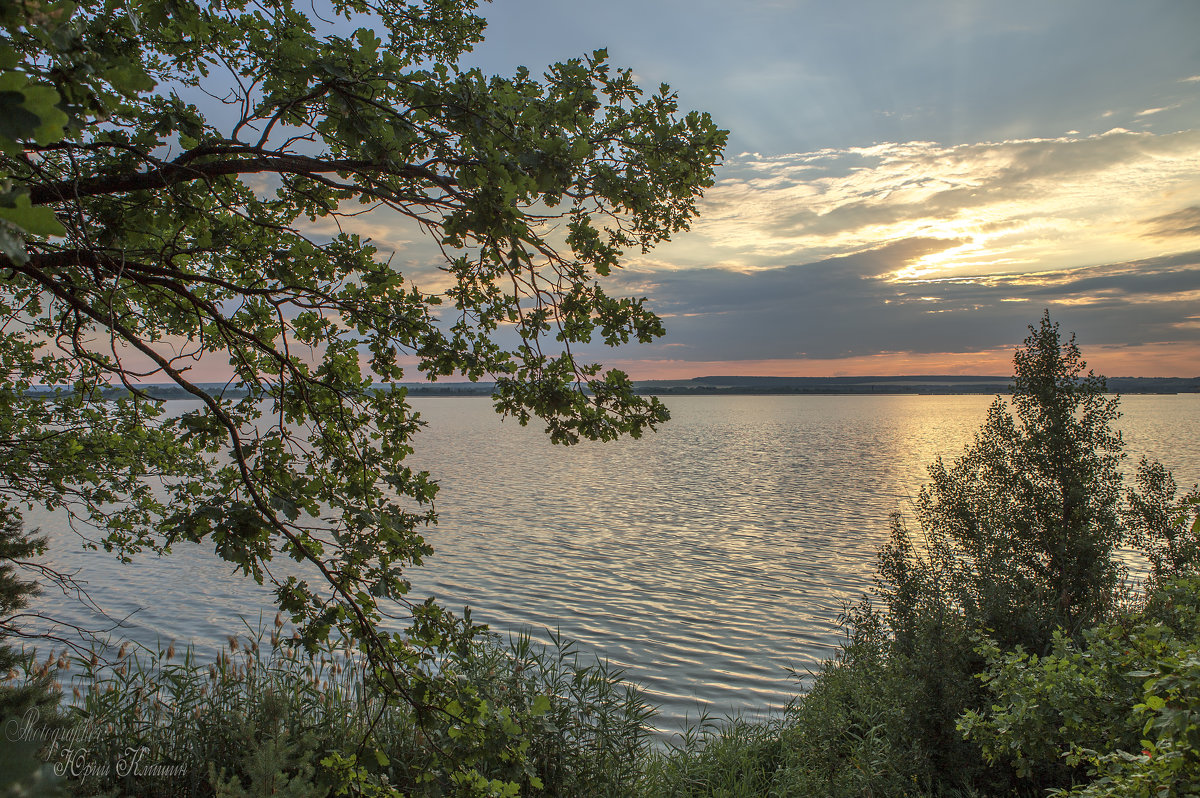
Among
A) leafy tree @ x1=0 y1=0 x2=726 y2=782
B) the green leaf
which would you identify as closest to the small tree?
leafy tree @ x1=0 y1=0 x2=726 y2=782

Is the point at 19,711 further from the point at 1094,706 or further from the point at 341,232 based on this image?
the point at 1094,706

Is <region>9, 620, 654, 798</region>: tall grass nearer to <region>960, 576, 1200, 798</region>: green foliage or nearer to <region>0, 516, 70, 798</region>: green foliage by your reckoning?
<region>0, 516, 70, 798</region>: green foliage

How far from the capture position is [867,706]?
8281mm

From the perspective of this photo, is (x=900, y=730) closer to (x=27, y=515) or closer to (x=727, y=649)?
(x=727, y=649)

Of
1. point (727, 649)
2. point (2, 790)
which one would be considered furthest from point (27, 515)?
point (2, 790)

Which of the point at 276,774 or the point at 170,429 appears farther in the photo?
the point at 170,429

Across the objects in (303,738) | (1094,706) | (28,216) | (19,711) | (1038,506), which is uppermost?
(28,216)

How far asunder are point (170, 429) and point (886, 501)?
90.5ft

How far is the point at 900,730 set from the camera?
7.30 metres

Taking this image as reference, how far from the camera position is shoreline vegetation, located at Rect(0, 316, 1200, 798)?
367 cm

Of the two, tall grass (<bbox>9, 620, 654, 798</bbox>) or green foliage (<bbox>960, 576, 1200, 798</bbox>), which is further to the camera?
tall grass (<bbox>9, 620, 654, 798</bbox>)

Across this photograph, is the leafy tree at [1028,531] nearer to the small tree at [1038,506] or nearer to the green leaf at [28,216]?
the small tree at [1038,506]

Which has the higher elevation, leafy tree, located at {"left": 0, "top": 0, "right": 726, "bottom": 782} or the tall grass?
leafy tree, located at {"left": 0, "top": 0, "right": 726, "bottom": 782}

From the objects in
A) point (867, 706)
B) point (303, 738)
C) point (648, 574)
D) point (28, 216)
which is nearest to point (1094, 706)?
point (867, 706)
